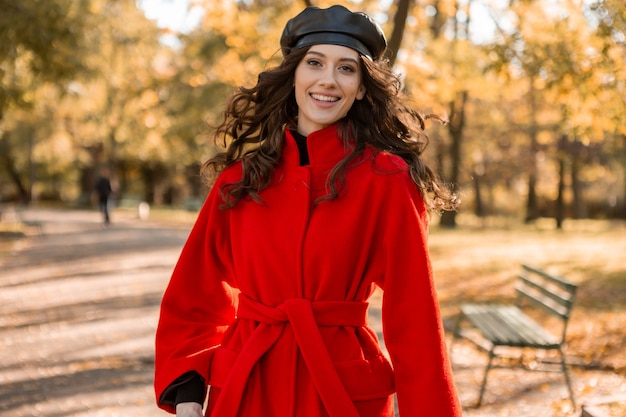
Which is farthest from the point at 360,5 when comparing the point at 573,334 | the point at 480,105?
the point at 480,105

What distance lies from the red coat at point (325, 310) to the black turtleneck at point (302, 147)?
0.15 ft

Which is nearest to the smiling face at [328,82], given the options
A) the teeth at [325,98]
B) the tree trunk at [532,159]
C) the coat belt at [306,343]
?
the teeth at [325,98]

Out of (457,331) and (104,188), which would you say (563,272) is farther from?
(104,188)

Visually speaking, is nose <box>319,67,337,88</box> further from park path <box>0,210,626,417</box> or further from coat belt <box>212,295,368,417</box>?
park path <box>0,210,626,417</box>

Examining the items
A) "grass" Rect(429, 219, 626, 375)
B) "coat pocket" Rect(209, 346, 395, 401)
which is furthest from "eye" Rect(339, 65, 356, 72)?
"grass" Rect(429, 219, 626, 375)

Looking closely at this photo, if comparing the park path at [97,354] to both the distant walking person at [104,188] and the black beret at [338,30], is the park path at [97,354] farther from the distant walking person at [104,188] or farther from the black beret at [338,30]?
the distant walking person at [104,188]

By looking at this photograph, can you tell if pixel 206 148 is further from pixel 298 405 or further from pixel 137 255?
pixel 298 405

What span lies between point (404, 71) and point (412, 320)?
356cm

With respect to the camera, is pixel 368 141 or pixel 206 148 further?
pixel 206 148

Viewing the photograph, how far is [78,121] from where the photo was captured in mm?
34375

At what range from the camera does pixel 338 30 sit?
7.43 ft

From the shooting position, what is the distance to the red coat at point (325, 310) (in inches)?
81.3

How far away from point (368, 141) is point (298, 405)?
80cm

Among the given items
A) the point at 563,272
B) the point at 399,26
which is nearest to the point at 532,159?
the point at 563,272
